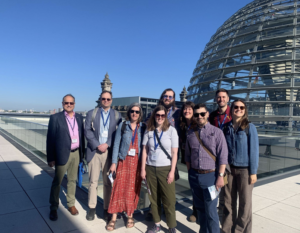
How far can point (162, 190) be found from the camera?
10.1 ft

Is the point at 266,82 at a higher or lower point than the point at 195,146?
higher

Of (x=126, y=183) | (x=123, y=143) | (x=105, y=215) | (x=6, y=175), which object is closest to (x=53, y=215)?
(x=105, y=215)

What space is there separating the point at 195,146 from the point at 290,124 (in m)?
14.0

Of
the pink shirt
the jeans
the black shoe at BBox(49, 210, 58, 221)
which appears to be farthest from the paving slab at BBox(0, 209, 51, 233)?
the jeans

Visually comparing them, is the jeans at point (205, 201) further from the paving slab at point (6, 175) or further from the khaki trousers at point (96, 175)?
the paving slab at point (6, 175)

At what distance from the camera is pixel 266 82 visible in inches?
585

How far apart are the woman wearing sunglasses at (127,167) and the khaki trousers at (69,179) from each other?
2.89 feet

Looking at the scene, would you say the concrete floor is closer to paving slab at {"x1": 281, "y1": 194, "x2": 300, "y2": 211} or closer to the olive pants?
paving slab at {"x1": 281, "y1": 194, "x2": 300, "y2": 211}

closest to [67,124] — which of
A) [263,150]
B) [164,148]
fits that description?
[164,148]

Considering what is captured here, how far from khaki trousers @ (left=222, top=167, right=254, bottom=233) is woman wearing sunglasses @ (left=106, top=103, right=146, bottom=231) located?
1344 mm

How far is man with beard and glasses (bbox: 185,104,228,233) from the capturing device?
268 centimetres

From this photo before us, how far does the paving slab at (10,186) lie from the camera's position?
184 inches

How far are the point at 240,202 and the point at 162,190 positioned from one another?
1061 millimetres

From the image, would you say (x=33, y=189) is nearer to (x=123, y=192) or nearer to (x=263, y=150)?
(x=123, y=192)
